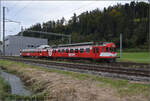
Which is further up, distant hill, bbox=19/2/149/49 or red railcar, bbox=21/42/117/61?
distant hill, bbox=19/2/149/49

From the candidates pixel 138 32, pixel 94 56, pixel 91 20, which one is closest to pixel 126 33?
pixel 138 32

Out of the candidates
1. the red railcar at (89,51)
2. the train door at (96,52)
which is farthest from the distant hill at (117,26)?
the train door at (96,52)

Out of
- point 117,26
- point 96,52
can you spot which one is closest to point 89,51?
point 96,52

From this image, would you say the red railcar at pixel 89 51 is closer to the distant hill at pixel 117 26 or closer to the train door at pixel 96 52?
the train door at pixel 96 52

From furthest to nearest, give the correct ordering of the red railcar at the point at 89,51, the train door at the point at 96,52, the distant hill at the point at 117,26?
1. the distant hill at the point at 117,26
2. the train door at the point at 96,52
3. the red railcar at the point at 89,51

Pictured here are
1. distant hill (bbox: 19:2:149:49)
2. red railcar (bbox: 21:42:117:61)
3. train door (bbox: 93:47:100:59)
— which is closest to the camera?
red railcar (bbox: 21:42:117:61)

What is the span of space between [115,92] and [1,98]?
5068mm

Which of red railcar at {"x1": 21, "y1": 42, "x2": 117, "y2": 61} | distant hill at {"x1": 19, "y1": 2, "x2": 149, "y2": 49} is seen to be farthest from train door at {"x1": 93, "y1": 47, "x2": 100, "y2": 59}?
distant hill at {"x1": 19, "y1": 2, "x2": 149, "y2": 49}

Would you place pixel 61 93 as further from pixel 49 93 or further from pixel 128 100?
pixel 128 100

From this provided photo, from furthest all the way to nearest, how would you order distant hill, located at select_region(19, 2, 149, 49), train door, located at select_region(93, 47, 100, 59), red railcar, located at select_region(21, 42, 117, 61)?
distant hill, located at select_region(19, 2, 149, 49) < train door, located at select_region(93, 47, 100, 59) < red railcar, located at select_region(21, 42, 117, 61)

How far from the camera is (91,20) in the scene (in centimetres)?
9381

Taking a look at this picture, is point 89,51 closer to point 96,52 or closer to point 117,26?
point 96,52

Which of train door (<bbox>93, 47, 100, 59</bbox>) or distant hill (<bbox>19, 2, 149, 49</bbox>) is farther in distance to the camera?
distant hill (<bbox>19, 2, 149, 49</bbox>)

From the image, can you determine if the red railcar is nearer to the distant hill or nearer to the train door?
the train door
